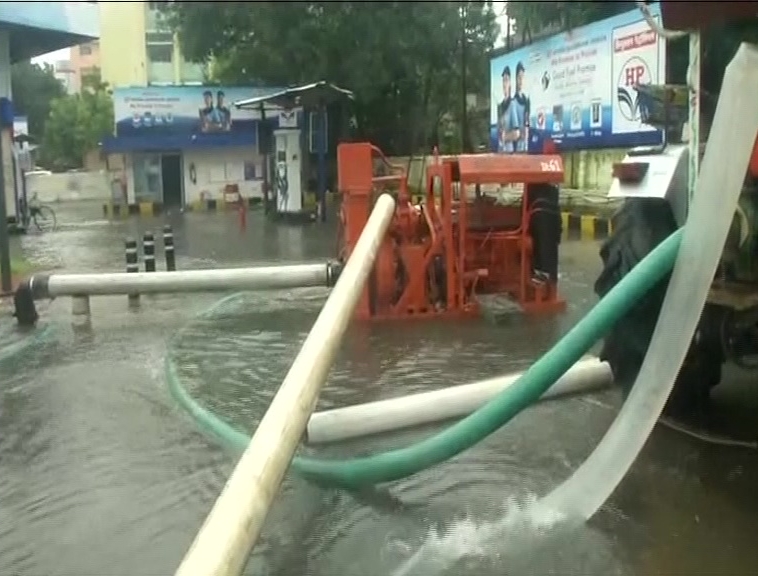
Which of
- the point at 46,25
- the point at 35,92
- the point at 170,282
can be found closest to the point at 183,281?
the point at 170,282

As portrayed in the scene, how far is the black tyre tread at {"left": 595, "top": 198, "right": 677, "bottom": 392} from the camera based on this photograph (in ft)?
17.1

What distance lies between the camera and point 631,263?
222 inches

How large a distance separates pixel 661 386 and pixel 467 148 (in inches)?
1110

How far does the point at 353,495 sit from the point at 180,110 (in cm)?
3080

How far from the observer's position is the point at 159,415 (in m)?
6.74

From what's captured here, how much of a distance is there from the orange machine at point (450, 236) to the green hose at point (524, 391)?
14.8ft

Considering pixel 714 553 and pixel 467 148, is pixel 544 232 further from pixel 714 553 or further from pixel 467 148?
pixel 467 148

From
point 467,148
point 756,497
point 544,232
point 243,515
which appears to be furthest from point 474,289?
point 467,148

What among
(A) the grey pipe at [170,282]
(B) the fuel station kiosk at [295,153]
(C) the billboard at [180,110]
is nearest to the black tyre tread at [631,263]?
(A) the grey pipe at [170,282]

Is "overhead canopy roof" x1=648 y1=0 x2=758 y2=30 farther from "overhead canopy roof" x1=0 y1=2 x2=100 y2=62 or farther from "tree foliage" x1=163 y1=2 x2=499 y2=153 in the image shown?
"tree foliage" x1=163 y1=2 x2=499 y2=153

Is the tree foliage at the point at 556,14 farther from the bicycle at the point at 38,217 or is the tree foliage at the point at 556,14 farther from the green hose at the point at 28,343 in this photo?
the green hose at the point at 28,343

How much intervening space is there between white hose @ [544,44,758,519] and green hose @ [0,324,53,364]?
18.1ft

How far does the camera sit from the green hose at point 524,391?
442 cm

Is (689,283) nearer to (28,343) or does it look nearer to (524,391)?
(524,391)
